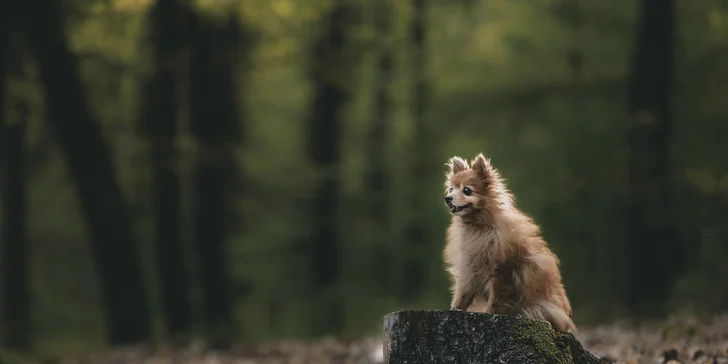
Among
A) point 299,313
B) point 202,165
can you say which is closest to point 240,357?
point 202,165

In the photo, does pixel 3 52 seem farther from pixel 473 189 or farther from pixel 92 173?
pixel 473 189

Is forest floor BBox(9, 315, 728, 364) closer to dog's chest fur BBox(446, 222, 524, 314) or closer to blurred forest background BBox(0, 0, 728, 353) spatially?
blurred forest background BBox(0, 0, 728, 353)

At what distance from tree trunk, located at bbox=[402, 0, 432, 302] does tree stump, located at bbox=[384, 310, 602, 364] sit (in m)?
16.5

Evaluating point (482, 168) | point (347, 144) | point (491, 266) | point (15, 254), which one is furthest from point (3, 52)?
point (491, 266)

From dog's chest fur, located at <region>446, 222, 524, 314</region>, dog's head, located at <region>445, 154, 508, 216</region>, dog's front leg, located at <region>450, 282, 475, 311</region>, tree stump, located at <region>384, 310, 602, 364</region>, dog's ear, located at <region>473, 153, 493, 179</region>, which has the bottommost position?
tree stump, located at <region>384, 310, 602, 364</region>

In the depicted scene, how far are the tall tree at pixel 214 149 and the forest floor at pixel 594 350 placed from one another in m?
3.35

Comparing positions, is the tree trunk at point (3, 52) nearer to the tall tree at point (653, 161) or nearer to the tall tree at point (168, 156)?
the tall tree at point (168, 156)

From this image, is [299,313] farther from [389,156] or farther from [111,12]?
[111,12]

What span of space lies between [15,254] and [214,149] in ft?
28.2

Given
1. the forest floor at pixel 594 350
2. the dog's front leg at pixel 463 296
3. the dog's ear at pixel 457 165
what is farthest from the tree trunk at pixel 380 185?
the dog's front leg at pixel 463 296

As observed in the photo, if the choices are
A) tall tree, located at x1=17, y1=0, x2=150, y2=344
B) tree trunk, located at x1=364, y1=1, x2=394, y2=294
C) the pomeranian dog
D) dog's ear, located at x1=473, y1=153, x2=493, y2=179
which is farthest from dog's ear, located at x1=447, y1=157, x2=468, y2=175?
tree trunk, located at x1=364, y1=1, x2=394, y2=294

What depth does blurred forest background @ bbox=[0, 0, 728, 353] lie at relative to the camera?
55.8 ft

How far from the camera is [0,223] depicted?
84.2ft

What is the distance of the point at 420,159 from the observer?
22719 millimetres
